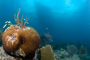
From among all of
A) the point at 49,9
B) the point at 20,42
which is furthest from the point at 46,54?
the point at 49,9

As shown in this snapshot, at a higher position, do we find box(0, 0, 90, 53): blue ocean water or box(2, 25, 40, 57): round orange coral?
box(0, 0, 90, 53): blue ocean water

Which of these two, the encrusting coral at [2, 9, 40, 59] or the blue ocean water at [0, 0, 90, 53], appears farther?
the blue ocean water at [0, 0, 90, 53]

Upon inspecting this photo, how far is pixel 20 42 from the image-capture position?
10.9ft

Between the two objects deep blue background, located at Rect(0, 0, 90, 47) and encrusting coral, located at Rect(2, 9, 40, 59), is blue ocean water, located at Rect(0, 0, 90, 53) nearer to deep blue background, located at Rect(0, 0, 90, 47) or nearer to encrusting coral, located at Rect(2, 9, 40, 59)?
deep blue background, located at Rect(0, 0, 90, 47)

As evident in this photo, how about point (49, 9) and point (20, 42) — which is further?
point (49, 9)

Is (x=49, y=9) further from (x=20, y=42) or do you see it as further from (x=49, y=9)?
(x=20, y=42)

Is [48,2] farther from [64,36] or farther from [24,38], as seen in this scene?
[64,36]

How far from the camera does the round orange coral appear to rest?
325cm

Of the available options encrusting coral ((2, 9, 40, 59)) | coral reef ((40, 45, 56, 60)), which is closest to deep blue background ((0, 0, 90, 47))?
coral reef ((40, 45, 56, 60))

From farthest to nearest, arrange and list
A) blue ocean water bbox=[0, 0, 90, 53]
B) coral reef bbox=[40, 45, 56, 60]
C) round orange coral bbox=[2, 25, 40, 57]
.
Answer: blue ocean water bbox=[0, 0, 90, 53] → coral reef bbox=[40, 45, 56, 60] → round orange coral bbox=[2, 25, 40, 57]

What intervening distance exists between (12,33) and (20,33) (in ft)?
1.10

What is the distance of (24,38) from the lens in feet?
11.0

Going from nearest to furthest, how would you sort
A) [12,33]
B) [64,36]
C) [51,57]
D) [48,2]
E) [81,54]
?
[12,33], [51,57], [81,54], [48,2], [64,36]

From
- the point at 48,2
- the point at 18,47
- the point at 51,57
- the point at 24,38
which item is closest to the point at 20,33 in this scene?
the point at 24,38
